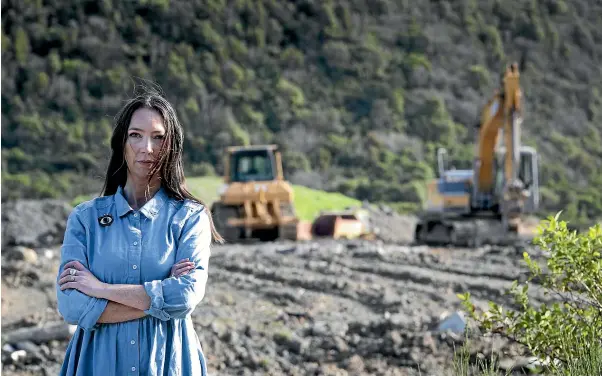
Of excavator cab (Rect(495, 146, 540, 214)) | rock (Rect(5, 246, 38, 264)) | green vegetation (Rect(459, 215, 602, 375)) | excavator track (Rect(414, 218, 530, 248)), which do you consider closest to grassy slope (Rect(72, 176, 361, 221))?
excavator track (Rect(414, 218, 530, 248))

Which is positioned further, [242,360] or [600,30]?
[600,30]

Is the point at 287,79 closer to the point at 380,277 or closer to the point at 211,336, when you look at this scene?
the point at 380,277

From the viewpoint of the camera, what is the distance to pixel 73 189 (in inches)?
1672

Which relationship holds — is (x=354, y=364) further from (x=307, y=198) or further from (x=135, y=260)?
(x=307, y=198)

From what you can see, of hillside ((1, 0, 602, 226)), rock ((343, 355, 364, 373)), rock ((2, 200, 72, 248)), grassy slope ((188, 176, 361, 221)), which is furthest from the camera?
hillside ((1, 0, 602, 226))

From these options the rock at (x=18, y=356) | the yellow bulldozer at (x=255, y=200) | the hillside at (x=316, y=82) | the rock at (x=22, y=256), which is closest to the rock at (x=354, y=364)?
the rock at (x=18, y=356)

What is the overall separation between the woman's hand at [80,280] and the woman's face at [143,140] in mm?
277

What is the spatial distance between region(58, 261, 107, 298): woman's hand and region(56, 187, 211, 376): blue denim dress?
14 mm

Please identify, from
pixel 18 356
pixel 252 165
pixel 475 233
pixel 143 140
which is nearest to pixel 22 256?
pixel 252 165

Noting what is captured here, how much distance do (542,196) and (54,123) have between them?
22.9 meters

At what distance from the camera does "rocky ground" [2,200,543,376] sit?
738 cm

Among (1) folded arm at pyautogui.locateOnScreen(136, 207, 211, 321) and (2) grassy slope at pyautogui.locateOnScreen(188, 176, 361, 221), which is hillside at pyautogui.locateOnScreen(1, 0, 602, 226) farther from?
(1) folded arm at pyautogui.locateOnScreen(136, 207, 211, 321)

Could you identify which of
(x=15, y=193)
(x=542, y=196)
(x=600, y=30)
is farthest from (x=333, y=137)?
(x=600, y=30)

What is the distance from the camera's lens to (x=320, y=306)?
10.6m
